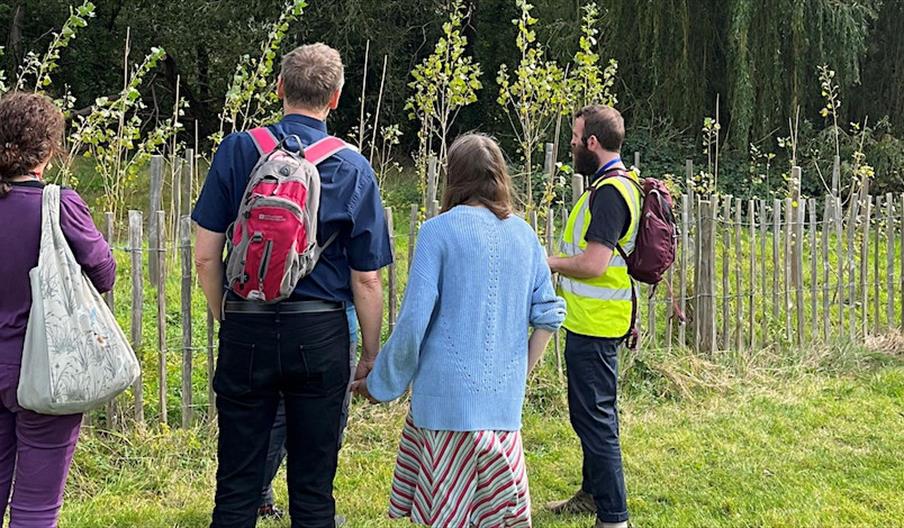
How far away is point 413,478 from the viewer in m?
3.00

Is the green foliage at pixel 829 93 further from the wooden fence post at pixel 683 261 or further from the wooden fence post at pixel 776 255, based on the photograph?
the wooden fence post at pixel 683 261

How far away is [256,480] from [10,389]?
82 cm

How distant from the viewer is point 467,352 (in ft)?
9.45

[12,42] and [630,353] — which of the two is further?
[12,42]

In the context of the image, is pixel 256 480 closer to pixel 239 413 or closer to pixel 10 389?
pixel 239 413

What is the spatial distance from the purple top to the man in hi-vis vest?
1.81 m

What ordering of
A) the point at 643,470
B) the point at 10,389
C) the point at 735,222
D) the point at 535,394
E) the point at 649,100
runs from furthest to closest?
the point at 649,100 → the point at 735,222 → the point at 535,394 → the point at 643,470 → the point at 10,389

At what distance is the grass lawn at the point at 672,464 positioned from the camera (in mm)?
3977

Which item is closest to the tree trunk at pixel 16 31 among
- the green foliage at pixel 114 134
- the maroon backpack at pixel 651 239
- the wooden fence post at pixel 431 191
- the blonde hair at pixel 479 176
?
the green foliage at pixel 114 134

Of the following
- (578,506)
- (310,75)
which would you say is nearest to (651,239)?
(578,506)

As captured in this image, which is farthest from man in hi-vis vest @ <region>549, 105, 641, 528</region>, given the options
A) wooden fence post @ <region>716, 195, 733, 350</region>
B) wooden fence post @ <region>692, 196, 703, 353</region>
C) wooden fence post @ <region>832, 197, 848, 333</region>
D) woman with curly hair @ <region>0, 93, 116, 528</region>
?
wooden fence post @ <region>832, 197, 848, 333</region>

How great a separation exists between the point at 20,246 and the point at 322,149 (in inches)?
38.4

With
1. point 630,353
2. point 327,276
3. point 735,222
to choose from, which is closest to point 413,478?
point 327,276

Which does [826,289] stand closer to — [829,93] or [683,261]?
[683,261]
